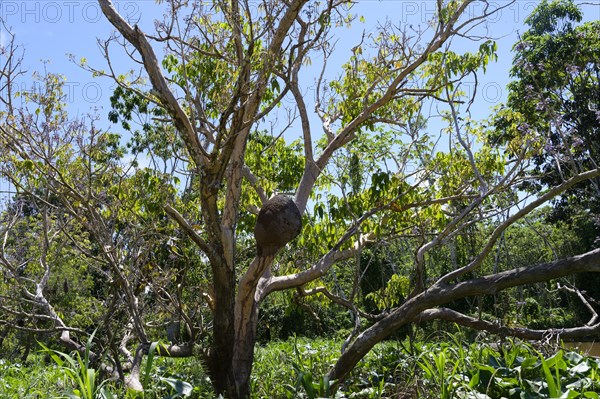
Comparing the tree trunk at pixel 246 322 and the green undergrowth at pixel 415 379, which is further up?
the tree trunk at pixel 246 322

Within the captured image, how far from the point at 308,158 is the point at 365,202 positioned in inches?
40.5

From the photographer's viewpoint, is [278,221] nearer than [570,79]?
Yes

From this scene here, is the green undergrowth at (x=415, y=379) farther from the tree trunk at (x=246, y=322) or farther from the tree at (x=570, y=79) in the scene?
the tree at (x=570, y=79)

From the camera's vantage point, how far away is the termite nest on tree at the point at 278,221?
432 cm

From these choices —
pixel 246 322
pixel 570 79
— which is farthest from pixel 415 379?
pixel 570 79

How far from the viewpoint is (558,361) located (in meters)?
3.42

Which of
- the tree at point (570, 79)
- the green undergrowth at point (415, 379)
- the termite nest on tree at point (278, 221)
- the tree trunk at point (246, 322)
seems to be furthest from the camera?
the tree at point (570, 79)

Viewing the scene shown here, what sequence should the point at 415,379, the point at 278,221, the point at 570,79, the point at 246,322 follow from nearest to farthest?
1. the point at 415,379
2. the point at 278,221
3. the point at 246,322
4. the point at 570,79

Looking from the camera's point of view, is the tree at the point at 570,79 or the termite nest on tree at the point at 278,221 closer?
the termite nest on tree at the point at 278,221

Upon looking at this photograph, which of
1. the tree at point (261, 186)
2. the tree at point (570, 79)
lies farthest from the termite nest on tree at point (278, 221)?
the tree at point (570, 79)

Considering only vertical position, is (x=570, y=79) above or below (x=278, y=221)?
above

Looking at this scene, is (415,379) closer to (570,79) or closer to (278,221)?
(278,221)

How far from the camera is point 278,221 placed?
432 centimetres

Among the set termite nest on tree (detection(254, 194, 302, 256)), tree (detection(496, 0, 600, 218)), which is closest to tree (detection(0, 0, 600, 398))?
termite nest on tree (detection(254, 194, 302, 256))
